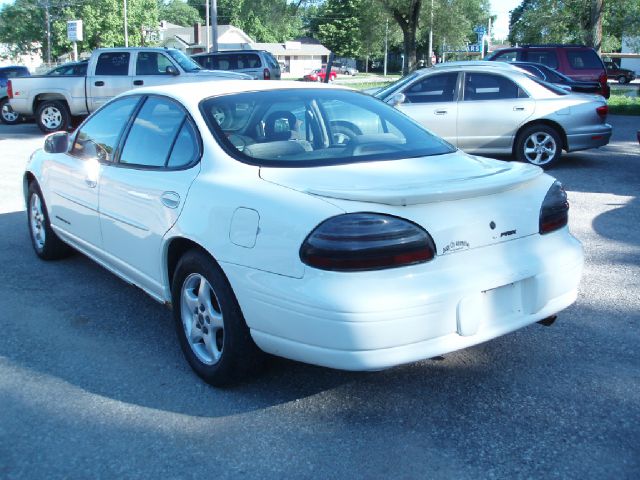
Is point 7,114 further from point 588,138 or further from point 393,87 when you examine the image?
point 588,138

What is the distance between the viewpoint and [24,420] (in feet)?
11.1

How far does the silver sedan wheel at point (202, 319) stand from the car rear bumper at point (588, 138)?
8059 millimetres

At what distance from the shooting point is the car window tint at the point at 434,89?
10578 mm

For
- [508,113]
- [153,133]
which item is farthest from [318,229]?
[508,113]

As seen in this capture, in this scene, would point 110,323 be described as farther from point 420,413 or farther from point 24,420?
point 420,413

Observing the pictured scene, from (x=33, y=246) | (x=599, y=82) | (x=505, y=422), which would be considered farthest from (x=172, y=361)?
(x=599, y=82)

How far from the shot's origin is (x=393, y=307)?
296cm

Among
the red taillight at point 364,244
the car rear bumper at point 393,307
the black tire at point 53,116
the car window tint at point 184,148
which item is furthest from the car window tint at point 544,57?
the red taillight at point 364,244

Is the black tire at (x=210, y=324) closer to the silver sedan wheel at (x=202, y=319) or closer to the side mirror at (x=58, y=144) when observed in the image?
the silver sedan wheel at (x=202, y=319)

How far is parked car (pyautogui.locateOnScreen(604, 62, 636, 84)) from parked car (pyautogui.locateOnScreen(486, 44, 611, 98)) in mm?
30942

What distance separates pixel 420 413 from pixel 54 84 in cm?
1555

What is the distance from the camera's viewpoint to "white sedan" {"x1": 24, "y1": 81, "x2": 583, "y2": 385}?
3.01 metres

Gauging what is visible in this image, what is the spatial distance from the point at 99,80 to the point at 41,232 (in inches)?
451

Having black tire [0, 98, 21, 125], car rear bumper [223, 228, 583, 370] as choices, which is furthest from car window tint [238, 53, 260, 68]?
car rear bumper [223, 228, 583, 370]
